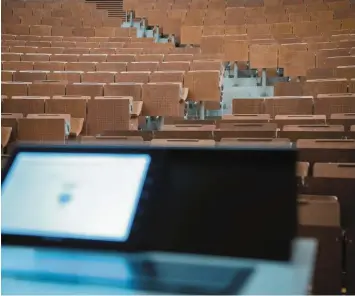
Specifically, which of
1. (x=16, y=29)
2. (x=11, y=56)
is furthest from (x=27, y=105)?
(x=16, y=29)

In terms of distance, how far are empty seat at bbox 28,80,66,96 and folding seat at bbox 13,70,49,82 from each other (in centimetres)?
16

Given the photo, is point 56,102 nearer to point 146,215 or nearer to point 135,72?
point 135,72

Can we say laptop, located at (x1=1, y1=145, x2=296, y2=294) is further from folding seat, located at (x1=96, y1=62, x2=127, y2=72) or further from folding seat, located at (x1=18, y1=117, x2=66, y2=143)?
folding seat, located at (x1=96, y1=62, x2=127, y2=72)

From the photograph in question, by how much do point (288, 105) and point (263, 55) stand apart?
77cm

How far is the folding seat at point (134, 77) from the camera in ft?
5.34

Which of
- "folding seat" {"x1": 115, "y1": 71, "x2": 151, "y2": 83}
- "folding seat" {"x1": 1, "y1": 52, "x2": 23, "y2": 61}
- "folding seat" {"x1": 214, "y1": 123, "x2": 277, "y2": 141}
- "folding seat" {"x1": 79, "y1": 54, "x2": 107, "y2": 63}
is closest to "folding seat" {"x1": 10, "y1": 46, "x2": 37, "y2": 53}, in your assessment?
"folding seat" {"x1": 1, "y1": 52, "x2": 23, "y2": 61}

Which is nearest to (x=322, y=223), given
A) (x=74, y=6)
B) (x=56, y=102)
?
(x=56, y=102)

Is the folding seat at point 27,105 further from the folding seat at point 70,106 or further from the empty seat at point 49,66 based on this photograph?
the empty seat at point 49,66

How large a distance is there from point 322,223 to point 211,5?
2.64m

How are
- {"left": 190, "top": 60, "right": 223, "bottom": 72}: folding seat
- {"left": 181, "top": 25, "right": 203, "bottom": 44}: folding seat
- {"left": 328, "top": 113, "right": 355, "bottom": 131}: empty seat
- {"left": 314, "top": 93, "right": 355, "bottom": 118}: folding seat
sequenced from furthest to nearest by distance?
1. {"left": 181, "top": 25, "right": 203, "bottom": 44}: folding seat
2. {"left": 190, "top": 60, "right": 223, "bottom": 72}: folding seat
3. {"left": 314, "top": 93, "right": 355, "bottom": 118}: folding seat
4. {"left": 328, "top": 113, "right": 355, "bottom": 131}: empty seat

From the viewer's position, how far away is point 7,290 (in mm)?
222

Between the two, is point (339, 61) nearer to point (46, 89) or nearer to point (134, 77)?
point (134, 77)

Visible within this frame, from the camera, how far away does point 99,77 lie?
64.6 inches

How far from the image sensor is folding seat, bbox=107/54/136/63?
1.91 meters
